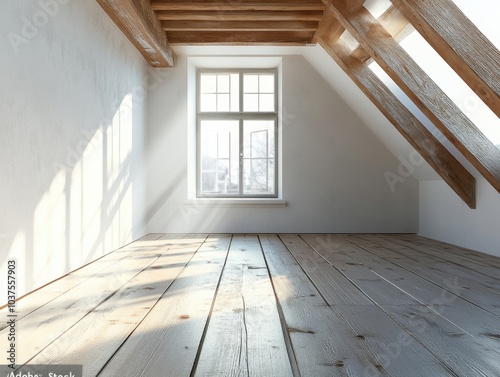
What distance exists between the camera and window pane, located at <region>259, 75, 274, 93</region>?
5.86m

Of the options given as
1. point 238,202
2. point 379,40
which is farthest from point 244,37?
point 238,202

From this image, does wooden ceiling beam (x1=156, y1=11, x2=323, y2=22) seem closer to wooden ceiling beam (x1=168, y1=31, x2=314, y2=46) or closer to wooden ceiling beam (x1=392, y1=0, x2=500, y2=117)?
wooden ceiling beam (x1=168, y1=31, x2=314, y2=46)

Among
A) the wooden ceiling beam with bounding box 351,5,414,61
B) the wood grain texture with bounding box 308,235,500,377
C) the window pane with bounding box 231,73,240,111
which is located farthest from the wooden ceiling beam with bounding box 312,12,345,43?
the wood grain texture with bounding box 308,235,500,377

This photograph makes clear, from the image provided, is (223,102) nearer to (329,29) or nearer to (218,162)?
(218,162)

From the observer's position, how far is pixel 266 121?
5.80 metres

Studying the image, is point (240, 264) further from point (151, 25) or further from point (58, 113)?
point (151, 25)

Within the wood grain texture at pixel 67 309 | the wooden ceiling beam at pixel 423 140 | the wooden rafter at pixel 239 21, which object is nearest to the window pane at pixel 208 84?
the wooden rafter at pixel 239 21

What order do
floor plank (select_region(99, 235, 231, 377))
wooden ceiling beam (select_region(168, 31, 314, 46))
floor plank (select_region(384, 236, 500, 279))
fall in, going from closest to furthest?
floor plank (select_region(99, 235, 231, 377)) < floor plank (select_region(384, 236, 500, 279)) < wooden ceiling beam (select_region(168, 31, 314, 46))

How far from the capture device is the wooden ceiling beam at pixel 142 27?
355cm

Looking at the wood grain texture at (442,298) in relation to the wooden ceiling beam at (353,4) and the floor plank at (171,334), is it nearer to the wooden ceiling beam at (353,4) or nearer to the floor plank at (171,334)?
the floor plank at (171,334)

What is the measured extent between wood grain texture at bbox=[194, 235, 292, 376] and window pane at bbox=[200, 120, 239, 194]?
3.05 metres

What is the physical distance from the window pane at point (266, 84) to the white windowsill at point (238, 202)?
4.83ft

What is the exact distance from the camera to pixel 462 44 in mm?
2463

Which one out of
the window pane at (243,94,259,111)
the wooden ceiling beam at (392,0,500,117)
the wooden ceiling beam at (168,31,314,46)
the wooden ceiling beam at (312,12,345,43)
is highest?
the wooden ceiling beam at (168,31,314,46)
